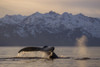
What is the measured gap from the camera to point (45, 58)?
50.4m

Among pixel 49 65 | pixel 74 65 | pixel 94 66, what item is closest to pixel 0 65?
pixel 49 65

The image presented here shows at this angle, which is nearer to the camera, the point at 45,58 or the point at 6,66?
the point at 6,66

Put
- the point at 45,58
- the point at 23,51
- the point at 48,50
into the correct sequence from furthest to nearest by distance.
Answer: the point at 45,58
the point at 48,50
the point at 23,51

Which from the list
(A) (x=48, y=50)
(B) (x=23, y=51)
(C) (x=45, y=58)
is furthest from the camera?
(C) (x=45, y=58)

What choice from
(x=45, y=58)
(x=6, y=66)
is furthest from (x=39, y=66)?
(x=45, y=58)

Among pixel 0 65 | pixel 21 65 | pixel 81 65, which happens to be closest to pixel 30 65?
pixel 21 65

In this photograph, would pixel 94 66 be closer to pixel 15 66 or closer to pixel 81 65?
pixel 81 65

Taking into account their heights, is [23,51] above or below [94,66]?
above

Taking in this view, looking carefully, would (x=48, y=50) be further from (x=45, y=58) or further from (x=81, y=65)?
(x=45, y=58)

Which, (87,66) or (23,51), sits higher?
(23,51)

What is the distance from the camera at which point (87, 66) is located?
133ft

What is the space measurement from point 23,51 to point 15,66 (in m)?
3.95

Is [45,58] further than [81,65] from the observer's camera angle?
Yes

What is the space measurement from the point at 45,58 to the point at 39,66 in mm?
10676
